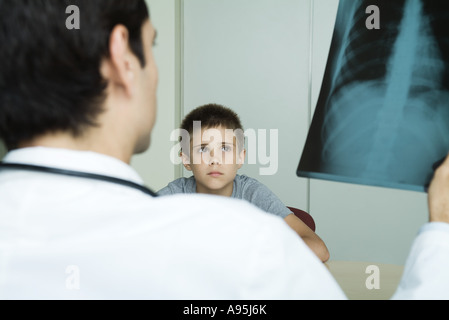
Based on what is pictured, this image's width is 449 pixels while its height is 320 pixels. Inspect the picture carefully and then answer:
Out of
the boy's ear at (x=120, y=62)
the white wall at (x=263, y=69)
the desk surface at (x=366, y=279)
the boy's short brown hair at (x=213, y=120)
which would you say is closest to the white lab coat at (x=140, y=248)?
the boy's ear at (x=120, y=62)

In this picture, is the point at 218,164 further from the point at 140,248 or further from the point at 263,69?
the point at 263,69

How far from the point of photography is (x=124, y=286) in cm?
44

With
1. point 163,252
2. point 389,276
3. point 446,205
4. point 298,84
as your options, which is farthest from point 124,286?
point 298,84

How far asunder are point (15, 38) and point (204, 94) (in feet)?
7.06

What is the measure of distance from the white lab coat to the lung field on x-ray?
1.33 feet

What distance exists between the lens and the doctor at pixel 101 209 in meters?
0.43

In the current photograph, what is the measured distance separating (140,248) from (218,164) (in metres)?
1.07

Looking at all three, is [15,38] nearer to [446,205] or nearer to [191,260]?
[191,260]

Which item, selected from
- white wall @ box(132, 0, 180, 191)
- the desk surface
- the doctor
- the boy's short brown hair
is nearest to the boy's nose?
the boy's short brown hair

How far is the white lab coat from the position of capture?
0.43 metres

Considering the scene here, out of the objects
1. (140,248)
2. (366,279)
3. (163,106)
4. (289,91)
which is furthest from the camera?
(163,106)

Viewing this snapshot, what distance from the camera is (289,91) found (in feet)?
8.28

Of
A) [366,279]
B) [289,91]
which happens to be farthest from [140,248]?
[289,91]

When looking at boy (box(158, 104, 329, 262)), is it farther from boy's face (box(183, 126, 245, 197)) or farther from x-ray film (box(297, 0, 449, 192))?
x-ray film (box(297, 0, 449, 192))
